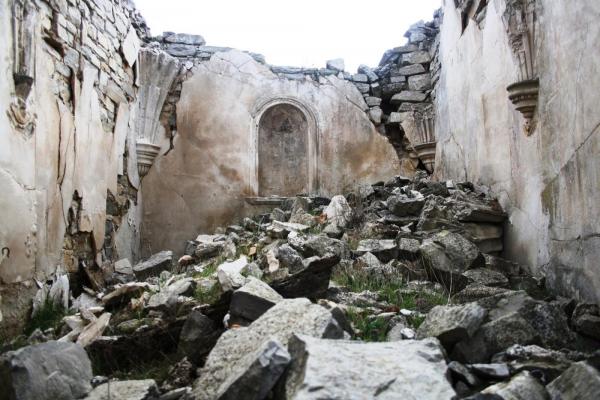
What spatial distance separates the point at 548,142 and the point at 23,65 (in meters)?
4.31

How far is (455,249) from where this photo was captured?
456 centimetres

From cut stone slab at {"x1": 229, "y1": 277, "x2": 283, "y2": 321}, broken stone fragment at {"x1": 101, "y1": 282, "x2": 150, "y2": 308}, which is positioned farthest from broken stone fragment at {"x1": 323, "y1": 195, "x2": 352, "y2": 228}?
cut stone slab at {"x1": 229, "y1": 277, "x2": 283, "y2": 321}

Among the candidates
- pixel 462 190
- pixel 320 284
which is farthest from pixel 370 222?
pixel 320 284

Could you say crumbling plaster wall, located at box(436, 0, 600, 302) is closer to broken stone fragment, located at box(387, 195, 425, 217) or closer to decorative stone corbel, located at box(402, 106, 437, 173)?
broken stone fragment, located at box(387, 195, 425, 217)

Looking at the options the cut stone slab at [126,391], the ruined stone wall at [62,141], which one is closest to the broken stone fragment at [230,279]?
the cut stone slab at [126,391]

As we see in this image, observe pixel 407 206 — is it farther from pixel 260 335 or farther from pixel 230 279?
pixel 260 335

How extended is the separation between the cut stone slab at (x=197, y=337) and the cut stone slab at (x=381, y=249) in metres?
2.03

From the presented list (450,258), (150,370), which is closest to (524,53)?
(450,258)

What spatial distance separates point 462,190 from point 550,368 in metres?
3.73

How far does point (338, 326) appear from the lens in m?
2.55

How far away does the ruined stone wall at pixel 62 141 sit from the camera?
3.69 metres

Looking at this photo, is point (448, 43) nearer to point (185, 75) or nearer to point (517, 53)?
point (517, 53)

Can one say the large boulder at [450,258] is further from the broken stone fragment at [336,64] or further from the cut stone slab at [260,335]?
the broken stone fragment at [336,64]

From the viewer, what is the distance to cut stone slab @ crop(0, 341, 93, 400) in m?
2.29
